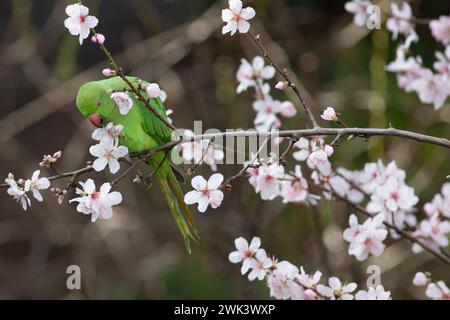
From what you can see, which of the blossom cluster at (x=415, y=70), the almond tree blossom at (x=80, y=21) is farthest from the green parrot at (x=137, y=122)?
the blossom cluster at (x=415, y=70)

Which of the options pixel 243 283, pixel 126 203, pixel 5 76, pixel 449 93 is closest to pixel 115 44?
pixel 5 76

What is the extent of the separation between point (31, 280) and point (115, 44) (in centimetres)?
172

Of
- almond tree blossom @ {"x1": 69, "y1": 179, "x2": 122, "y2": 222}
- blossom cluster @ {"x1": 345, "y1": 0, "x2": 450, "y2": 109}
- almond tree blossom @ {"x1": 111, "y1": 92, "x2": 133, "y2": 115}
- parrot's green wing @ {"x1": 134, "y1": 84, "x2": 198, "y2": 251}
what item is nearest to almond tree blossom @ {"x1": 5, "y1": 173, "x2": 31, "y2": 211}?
almond tree blossom @ {"x1": 69, "y1": 179, "x2": 122, "y2": 222}

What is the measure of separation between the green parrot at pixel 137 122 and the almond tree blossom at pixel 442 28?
100 centimetres

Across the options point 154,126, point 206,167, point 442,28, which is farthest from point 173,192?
point 206,167

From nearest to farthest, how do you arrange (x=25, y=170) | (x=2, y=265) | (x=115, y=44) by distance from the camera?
(x=25, y=170) < (x=2, y=265) < (x=115, y=44)

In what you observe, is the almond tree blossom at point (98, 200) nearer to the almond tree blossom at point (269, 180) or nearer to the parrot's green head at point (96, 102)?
the parrot's green head at point (96, 102)

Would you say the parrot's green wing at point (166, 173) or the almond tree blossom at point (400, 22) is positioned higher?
the almond tree blossom at point (400, 22)

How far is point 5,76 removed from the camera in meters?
4.24

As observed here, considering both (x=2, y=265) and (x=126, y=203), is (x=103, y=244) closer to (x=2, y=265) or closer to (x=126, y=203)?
(x=126, y=203)

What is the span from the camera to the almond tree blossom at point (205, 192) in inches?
54.5

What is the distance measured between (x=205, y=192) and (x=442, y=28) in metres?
1.18

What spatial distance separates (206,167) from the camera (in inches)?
139

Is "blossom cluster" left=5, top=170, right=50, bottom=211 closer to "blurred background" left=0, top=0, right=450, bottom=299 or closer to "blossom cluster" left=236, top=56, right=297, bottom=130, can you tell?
"blossom cluster" left=236, top=56, right=297, bottom=130
